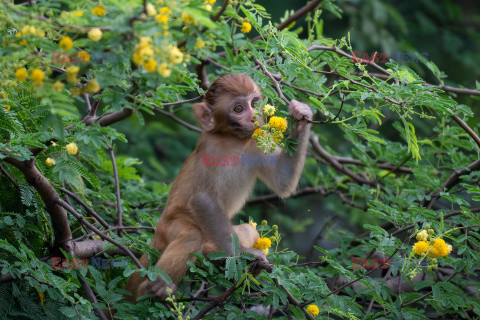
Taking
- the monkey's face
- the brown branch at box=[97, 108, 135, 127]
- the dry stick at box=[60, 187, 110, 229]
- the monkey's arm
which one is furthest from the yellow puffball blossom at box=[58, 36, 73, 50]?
the monkey's face

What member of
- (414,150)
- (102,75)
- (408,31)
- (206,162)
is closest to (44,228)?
(206,162)

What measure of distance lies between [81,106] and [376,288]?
678 centimetres

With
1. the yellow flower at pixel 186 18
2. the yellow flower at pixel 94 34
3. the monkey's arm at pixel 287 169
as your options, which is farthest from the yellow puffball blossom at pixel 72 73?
the monkey's arm at pixel 287 169

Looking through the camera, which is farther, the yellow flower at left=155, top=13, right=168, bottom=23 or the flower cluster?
the flower cluster

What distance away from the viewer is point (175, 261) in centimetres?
505

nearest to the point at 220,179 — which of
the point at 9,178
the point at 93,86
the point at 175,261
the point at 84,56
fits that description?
the point at 175,261

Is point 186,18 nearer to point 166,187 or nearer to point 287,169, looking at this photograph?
point 287,169

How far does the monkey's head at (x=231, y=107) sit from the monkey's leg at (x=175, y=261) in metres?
1.18

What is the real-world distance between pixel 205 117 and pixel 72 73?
2.93 metres

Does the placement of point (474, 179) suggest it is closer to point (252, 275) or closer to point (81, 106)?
point (252, 275)

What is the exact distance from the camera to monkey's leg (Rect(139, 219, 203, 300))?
492 centimetres

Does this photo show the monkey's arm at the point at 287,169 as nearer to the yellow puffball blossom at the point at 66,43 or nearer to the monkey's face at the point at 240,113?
the monkey's face at the point at 240,113

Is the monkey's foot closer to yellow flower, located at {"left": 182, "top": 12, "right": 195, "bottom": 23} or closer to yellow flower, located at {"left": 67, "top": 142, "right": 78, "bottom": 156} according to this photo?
yellow flower, located at {"left": 67, "top": 142, "right": 78, "bottom": 156}

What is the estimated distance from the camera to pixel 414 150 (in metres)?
4.90
